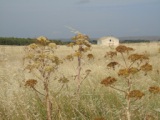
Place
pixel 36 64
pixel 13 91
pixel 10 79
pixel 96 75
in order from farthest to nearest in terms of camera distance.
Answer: pixel 96 75 < pixel 10 79 < pixel 13 91 < pixel 36 64

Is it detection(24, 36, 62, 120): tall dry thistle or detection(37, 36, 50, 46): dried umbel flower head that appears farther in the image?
detection(37, 36, 50, 46): dried umbel flower head

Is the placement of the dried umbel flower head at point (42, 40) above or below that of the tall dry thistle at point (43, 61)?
above

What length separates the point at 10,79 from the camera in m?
6.98

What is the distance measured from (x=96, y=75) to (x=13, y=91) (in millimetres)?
2760

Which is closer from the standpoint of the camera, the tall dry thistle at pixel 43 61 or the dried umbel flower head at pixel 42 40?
the tall dry thistle at pixel 43 61

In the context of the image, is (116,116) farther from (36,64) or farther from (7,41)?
(7,41)

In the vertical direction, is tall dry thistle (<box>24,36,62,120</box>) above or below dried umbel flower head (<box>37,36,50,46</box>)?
below

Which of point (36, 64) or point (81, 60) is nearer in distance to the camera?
point (36, 64)

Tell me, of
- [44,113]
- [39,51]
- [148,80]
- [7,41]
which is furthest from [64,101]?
[7,41]

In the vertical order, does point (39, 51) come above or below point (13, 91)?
above

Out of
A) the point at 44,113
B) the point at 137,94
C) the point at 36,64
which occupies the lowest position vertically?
the point at 44,113

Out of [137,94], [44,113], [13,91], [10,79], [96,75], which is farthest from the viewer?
[96,75]

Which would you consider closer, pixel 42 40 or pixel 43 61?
pixel 43 61

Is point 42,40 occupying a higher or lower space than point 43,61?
higher
